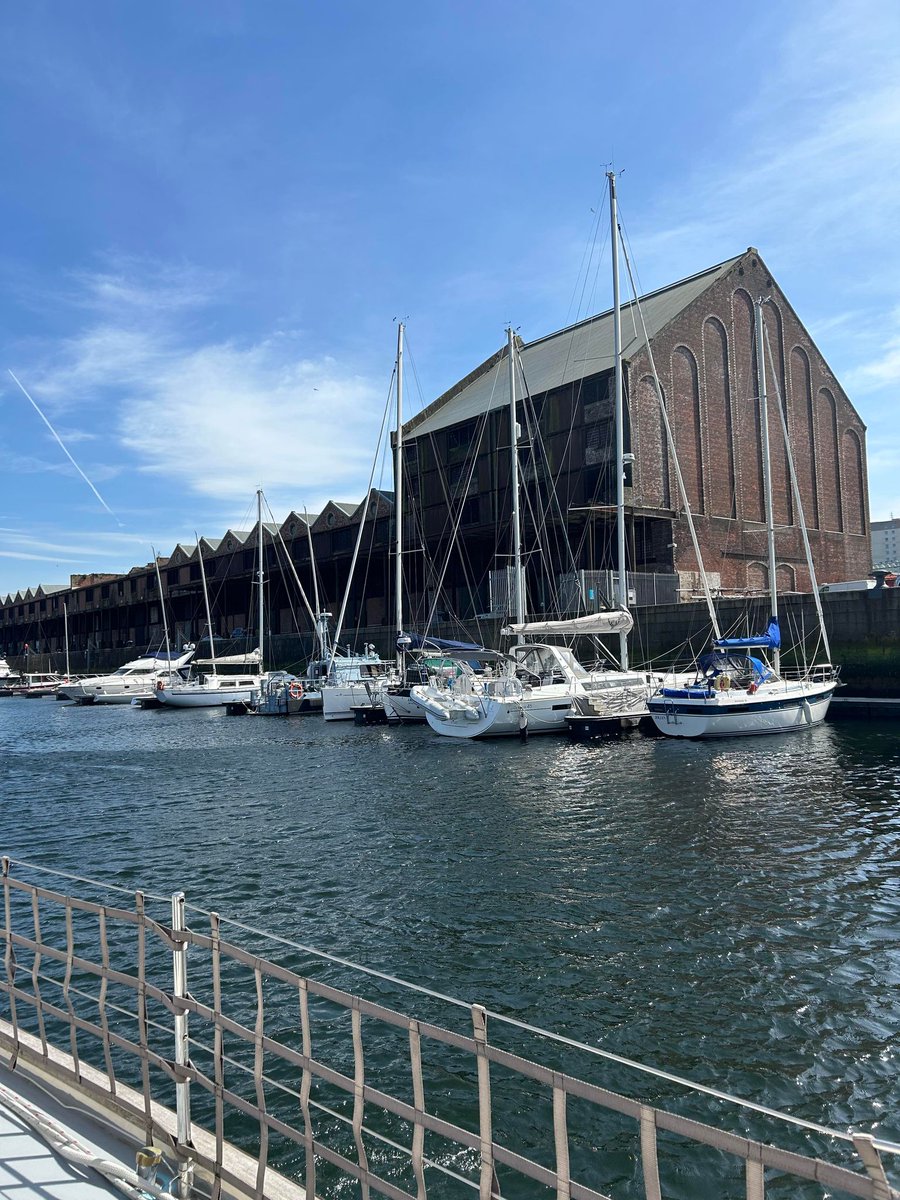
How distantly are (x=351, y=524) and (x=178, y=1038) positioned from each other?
68.8 metres

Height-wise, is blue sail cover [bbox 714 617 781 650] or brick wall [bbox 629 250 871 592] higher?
brick wall [bbox 629 250 871 592]

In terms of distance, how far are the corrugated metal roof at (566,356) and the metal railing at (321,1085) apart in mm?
46028

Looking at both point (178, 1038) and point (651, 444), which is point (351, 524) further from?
point (178, 1038)

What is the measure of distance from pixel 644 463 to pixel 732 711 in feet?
80.8

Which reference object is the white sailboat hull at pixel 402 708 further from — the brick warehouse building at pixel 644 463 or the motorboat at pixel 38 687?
the motorboat at pixel 38 687

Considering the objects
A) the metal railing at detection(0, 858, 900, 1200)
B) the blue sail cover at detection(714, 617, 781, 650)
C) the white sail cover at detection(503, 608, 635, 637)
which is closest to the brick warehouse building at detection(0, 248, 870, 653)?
the white sail cover at detection(503, 608, 635, 637)

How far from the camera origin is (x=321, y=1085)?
759 centimetres

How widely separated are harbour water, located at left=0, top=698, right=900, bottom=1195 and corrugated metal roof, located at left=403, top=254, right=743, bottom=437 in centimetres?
3256

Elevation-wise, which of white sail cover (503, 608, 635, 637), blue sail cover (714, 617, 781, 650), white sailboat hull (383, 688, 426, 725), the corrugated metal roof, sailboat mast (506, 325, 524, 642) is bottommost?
white sailboat hull (383, 688, 426, 725)

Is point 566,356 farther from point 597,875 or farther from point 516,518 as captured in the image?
point 597,875

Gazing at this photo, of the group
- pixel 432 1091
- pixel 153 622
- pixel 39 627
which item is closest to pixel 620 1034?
pixel 432 1091

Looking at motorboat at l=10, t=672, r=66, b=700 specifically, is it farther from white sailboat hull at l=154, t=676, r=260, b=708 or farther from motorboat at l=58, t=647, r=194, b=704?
white sailboat hull at l=154, t=676, r=260, b=708

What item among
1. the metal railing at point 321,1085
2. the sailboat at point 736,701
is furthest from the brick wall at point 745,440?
the metal railing at point 321,1085

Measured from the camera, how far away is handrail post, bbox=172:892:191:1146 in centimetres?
433
